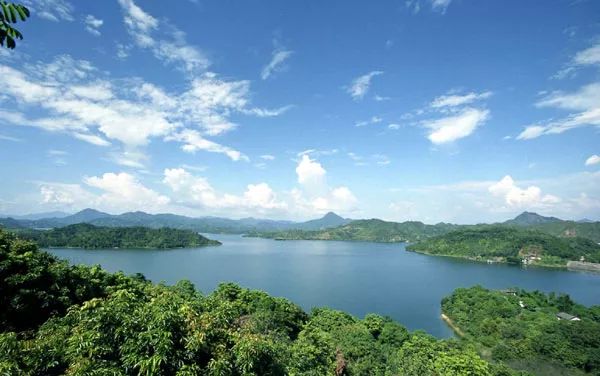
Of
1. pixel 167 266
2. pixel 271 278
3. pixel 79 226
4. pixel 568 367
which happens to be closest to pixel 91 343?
pixel 568 367

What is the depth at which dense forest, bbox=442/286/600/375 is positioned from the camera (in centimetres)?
2897

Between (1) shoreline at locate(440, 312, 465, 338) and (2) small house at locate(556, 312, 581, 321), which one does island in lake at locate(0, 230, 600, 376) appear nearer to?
(1) shoreline at locate(440, 312, 465, 338)

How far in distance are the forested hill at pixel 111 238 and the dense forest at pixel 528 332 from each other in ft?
380

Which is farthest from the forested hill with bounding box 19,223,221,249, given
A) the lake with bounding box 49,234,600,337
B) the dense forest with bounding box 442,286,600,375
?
the dense forest with bounding box 442,286,600,375

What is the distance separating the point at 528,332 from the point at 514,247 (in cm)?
9959

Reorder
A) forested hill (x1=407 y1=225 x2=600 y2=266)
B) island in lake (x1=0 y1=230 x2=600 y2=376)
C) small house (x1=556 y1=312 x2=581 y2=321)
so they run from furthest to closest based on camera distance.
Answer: forested hill (x1=407 y1=225 x2=600 y2=266) → small house (x1=556 y1=312 x2=581 y2=321) → island in lake (x1=0 y1=230 x2=600 y2=376)

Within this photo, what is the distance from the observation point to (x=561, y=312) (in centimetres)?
4759

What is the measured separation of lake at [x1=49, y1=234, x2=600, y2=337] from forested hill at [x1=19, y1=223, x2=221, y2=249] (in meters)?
20.6

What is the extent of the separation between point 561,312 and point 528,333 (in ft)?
64.6

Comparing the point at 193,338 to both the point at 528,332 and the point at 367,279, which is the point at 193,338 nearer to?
the point at 528,332

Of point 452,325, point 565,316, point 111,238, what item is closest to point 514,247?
point 565,316

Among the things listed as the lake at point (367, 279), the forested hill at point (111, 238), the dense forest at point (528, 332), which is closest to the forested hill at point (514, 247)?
the lake at point (367, 279)

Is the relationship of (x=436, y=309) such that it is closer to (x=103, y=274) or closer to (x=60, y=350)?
(x=103, y=274)

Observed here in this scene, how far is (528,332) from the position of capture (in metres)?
34.6
